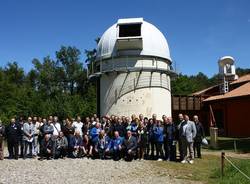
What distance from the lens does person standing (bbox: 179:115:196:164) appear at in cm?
1465

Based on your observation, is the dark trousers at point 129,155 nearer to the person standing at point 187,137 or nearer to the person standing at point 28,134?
the person standing at point 187,137

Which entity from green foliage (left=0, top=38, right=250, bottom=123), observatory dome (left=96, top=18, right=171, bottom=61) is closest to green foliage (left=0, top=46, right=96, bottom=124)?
green foliage (left=0, top=38, right=250, bottom=123)

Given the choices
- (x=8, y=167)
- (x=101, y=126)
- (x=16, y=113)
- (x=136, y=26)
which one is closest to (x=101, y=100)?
(x=136, y=26)

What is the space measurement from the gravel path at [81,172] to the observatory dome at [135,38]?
33.7 ft

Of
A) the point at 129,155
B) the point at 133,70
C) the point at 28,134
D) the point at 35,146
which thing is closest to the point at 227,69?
the point at 133,70

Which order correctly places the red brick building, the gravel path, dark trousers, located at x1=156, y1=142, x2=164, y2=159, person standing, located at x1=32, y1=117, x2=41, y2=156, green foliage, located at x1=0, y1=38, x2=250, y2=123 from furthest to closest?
green foliage, located at x1=0, y1=38, x2=250, y2=123
the red brick building
person standing, located at x1=32, y1=117, x2=41, y2=156
dark trousers, located at x1=156, y1=142, x2=164, y2=159
the gravel path

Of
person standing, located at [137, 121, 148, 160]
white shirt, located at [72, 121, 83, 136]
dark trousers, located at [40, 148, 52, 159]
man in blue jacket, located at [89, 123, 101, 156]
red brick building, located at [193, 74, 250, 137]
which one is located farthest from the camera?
red brick building, located at [193, 74, 250, 137]

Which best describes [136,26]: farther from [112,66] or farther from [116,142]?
[116,142]

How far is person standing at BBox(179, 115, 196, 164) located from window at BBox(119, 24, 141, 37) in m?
10.7

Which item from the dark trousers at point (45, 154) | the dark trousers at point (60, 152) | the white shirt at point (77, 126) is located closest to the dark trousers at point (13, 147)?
the dark trousers at point (45, 154)

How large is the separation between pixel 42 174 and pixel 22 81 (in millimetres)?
53702

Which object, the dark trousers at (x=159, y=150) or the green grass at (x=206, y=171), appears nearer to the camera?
the green grass at (x=206, y=171)

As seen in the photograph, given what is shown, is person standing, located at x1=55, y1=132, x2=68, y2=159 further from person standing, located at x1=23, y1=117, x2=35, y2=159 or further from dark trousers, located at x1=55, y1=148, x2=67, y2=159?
→ person standing, located at x1=23, y1=117, x2=35, y2=159

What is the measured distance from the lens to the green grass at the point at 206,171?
10.7 meters
